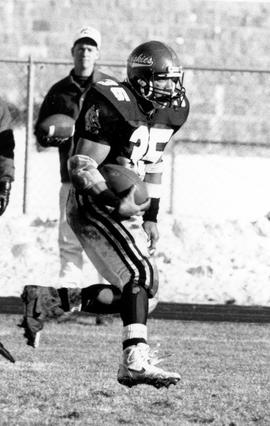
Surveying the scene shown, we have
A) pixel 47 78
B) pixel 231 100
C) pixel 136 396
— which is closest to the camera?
pixel 136 396

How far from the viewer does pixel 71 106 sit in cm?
997

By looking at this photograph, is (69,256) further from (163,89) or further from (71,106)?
(163,89)

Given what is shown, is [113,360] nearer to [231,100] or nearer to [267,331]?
[267,331]

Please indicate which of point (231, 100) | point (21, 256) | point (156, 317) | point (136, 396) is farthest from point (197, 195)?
point (136, 396)

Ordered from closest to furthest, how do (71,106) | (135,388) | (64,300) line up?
(64,300)
(135,388)
(71,106)

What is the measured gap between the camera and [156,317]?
1014 cm

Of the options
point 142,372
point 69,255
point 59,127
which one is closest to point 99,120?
point 142,372

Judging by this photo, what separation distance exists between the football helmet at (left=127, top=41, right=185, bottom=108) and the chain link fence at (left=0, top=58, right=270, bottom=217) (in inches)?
272

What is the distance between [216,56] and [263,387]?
15777 millimetres

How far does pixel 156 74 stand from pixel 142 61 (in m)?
0.12

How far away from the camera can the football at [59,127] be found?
9477 millimetres

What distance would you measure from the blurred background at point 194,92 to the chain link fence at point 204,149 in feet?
0.07

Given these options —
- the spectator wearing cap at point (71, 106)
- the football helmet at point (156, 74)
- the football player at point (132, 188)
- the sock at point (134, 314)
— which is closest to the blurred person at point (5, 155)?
the spectator wearing cap at point (71, 106)

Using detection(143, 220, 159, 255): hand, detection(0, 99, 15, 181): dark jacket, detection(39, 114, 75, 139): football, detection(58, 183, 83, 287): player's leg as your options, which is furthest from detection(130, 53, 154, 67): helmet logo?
detection(58, 183, 83, 287): player's leg
